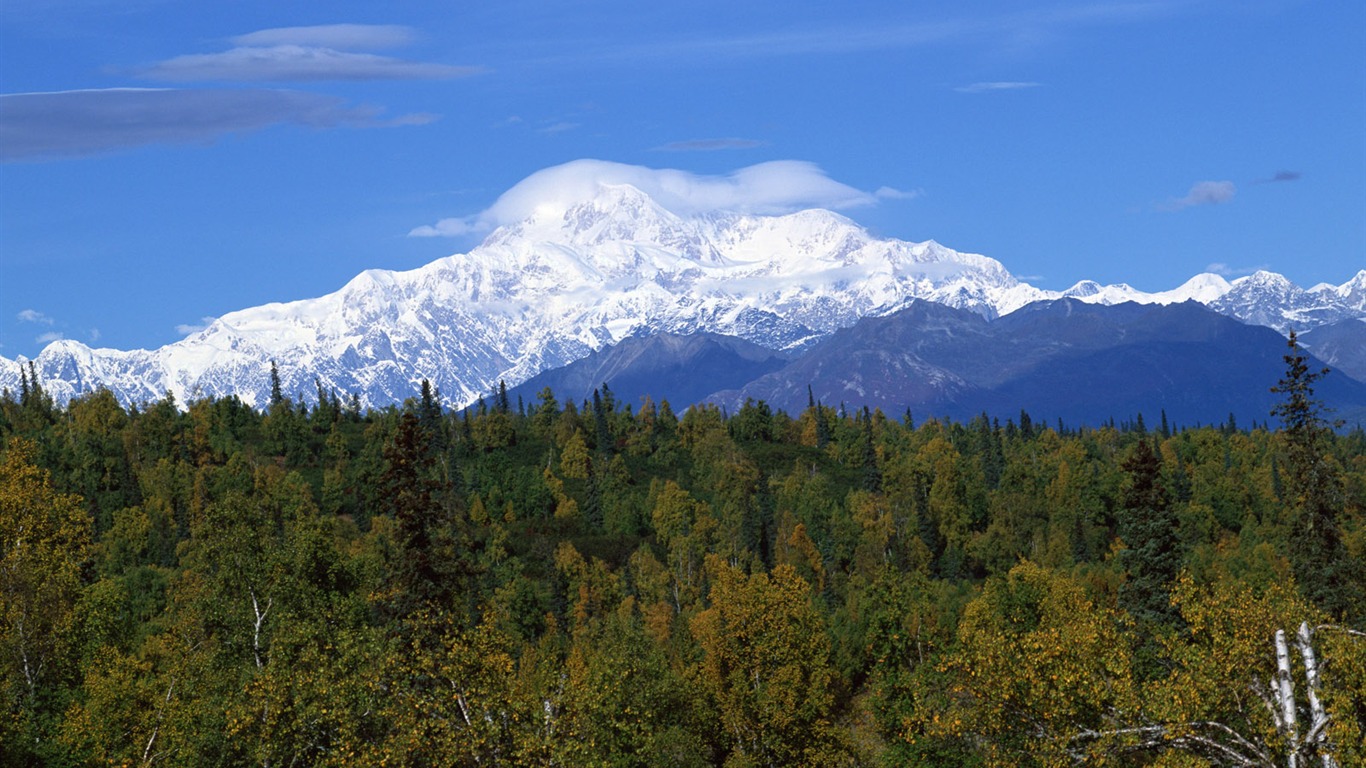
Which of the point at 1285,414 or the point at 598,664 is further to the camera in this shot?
the point at 1285,414

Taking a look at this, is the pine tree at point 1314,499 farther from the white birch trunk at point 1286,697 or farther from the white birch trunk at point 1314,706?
the white birch trunk at point 1286,697

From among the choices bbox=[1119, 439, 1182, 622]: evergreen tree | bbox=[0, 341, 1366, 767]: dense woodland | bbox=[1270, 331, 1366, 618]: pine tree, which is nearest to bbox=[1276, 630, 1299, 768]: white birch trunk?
bbox=[0, 341, 1366, 767]: dense woodland

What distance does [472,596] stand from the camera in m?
134

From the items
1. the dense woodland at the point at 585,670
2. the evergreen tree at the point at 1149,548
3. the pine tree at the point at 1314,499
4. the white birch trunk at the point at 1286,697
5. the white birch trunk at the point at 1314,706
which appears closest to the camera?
the white birch trunk at the point at 1314,706

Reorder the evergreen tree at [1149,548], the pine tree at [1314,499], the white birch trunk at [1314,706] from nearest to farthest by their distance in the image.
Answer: the white birch trunk at [1314,706] < the pine tree at [1314,499] < the evergreen tree at [1149,548]

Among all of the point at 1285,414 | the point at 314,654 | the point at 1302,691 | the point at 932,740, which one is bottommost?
the point at 932,740

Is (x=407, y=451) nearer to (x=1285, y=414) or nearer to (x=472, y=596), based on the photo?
(x=1285, y=414)

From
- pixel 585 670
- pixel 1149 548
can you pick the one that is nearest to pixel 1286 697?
pixel 585 670

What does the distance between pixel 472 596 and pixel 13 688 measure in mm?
80401

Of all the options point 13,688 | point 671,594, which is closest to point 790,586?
point 13,688

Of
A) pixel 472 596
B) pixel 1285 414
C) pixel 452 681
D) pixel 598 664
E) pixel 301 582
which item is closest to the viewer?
pixel 452 681

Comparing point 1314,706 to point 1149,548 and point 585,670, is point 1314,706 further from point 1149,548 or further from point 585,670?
point 1149,548

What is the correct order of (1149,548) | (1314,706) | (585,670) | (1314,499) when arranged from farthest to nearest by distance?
(1149,548) < (1314,499) < (585,670) < (1314,706)

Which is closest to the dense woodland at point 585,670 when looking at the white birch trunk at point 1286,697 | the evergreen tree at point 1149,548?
the white birch trunk at point 1286,697
